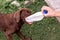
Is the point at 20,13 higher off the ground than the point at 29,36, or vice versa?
the point at 20,13

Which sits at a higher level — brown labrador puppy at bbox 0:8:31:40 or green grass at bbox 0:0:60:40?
brown labrador puppy at bbox 0:8:31:40

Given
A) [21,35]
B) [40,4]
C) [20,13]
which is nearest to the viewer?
[20,13]

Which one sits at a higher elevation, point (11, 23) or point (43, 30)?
point (11, 23)

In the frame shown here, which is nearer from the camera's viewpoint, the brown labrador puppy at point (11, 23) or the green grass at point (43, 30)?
the brown labrador puppy at point (11, 23)

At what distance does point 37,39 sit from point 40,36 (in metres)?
0.12

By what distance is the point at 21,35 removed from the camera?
4922mm

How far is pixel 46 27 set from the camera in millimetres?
5379

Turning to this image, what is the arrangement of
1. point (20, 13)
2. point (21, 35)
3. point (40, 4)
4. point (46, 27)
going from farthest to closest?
point (40, 4)
point (46, 27)
point (21, 35)
point (20, 13)

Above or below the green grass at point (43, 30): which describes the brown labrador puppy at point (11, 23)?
above

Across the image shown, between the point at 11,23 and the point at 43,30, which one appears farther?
the point at 43,30

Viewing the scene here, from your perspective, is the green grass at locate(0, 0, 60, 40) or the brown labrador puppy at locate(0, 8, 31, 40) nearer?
the brown labrador puppy at locate(0, 8, 31, 40)

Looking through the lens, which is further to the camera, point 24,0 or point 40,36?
point 24,0

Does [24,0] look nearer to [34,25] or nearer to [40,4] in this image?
[40,4]

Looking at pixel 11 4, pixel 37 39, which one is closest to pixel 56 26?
pixel 37 39
